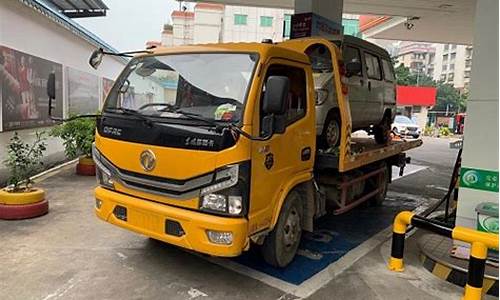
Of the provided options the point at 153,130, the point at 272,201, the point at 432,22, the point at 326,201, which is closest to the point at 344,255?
the point at 326,201

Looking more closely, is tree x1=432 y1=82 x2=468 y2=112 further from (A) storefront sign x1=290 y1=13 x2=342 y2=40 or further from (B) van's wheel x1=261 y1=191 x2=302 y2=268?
(B) van's wheel x1=261 y1=191 x2=302 y2=268

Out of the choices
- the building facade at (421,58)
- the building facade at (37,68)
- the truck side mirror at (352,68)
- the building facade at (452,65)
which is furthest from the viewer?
the building facade at (421,58)

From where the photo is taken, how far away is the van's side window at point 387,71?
7.17 m

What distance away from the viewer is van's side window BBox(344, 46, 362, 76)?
5754 mm

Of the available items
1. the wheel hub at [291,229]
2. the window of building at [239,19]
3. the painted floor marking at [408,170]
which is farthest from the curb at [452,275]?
the window of building at [239,19]

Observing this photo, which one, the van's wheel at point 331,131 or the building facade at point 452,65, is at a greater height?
the building facade at point 452,65

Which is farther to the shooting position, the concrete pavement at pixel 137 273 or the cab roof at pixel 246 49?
the cab roof at pixel 246 49

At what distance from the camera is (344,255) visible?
4.74 meters

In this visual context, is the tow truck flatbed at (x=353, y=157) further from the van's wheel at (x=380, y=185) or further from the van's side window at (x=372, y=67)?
the van's side window at (x=372, y=67)

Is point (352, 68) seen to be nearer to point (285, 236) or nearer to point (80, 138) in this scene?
point (285, 236)

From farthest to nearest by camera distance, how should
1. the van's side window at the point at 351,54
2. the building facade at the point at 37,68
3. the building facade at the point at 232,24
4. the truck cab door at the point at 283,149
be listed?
the building facade at the point at 232,24 → the building facade at the point at 37,68 → the van's side window at the point at 351,54 → the truck cab door at the point at 283,149

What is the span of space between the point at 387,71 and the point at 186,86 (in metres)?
4.64

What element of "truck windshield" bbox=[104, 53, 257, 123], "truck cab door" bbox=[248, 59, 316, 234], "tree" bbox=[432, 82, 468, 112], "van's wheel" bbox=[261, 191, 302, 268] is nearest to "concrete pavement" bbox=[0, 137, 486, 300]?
"van's wheel" bbox=[261, 191, 302, 268]

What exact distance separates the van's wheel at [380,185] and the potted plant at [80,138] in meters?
5.38
